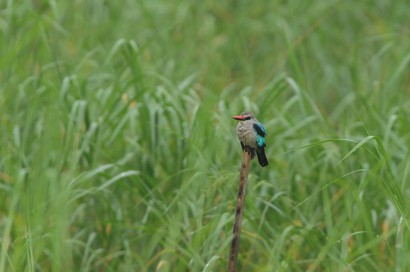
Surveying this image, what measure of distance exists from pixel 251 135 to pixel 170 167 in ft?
4.62

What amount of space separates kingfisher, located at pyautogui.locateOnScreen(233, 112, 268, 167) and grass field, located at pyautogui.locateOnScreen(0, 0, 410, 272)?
0.29 feet

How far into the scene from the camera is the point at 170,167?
158 inches

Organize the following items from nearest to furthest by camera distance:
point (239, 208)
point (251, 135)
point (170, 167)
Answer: point (239, 208), point (251, 135), point (170, 167)

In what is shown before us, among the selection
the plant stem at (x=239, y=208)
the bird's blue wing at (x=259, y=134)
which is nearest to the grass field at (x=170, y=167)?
the bird's blue wing at (x=259, y=134)

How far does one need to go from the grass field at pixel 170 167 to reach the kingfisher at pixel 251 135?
0.09m

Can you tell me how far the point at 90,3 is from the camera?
5.73m

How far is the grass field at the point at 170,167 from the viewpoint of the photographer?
3369mm

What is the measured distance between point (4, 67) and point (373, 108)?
1.85 metres

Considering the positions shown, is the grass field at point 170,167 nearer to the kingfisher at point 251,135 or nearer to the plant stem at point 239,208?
the kingfisher at point 251,135

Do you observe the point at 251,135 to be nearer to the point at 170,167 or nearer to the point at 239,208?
the point at 239,208

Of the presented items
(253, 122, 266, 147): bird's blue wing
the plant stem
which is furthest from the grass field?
the plant stem

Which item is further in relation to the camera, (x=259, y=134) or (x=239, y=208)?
(x=259, y=134)

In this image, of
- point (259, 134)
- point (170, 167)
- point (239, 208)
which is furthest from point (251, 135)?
point (170, 167)

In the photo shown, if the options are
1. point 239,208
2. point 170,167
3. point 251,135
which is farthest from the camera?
point 170,167
